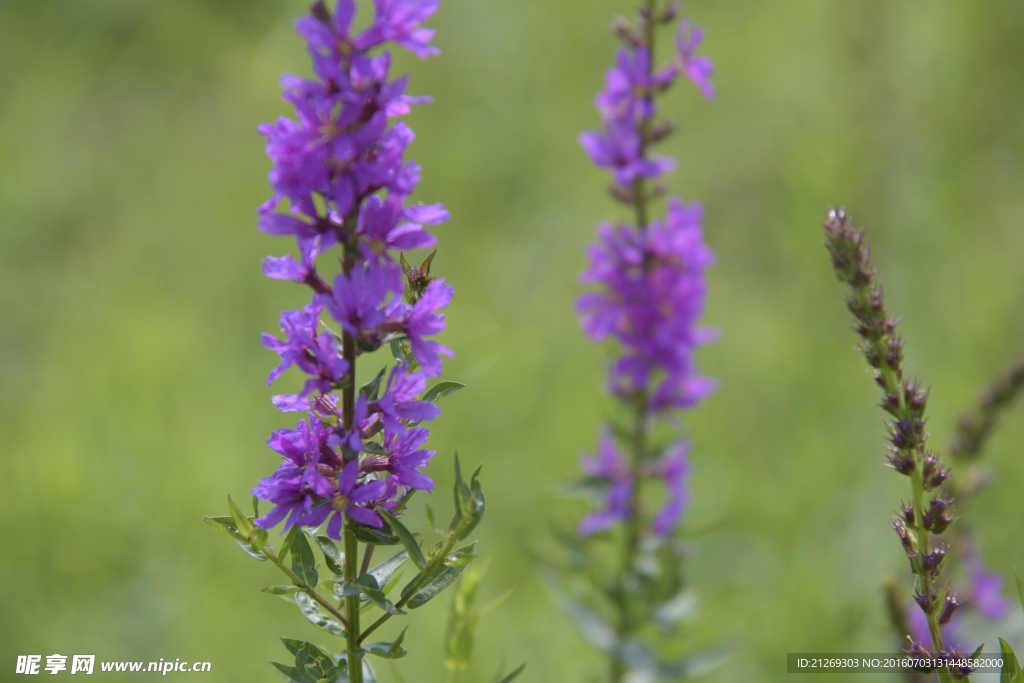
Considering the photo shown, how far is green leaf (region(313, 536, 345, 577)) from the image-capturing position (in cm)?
185

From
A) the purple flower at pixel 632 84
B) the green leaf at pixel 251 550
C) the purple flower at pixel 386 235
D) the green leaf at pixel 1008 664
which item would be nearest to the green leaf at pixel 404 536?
the green leaf at pixel 251 550

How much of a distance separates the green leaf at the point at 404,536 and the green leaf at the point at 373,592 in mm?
93

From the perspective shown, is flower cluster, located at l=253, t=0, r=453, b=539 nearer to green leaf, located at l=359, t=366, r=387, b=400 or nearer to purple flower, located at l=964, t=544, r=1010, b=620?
green leaf, located at l=359, t=366, r=387, b=400

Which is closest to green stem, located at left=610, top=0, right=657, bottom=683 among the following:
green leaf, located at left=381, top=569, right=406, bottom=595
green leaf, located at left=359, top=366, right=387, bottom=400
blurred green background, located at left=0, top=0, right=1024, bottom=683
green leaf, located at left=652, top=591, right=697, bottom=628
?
green leaf, located at left=652, top=591, right=697, bottom=628

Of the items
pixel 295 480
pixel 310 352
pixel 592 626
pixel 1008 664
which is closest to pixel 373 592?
pixel 295 480

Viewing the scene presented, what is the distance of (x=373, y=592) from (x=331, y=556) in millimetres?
168

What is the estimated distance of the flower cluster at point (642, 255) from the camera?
11.2 feet

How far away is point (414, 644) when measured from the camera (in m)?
4.15

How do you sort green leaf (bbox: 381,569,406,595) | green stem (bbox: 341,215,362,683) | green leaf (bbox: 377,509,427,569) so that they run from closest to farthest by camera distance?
green leaf (bbox: 377,509,427,569) → green stem (bbox: 341,215,362,683) → green leaf (bbox: 381,569,406,595)

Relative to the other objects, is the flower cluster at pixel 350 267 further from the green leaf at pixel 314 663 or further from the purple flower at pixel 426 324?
the green leaf at pixel 314 663

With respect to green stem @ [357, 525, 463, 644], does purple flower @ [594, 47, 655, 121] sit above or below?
above

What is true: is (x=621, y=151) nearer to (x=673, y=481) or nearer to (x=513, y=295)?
(x=673, y=481)

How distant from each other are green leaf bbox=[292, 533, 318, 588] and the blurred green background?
192 cm

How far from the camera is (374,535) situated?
5.97 feet
